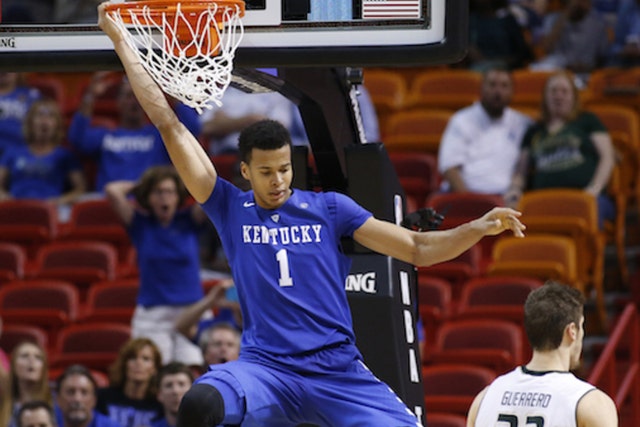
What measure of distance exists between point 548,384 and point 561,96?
5.46 meters

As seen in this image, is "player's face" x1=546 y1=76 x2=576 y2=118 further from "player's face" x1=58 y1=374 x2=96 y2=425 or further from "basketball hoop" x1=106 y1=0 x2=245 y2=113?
"basketball hoop" x1=106 y1=0 x2=245 y2=113

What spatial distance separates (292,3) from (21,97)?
7.02 metres

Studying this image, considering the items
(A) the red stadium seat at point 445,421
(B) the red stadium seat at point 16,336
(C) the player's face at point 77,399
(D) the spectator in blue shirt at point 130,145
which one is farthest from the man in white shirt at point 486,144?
(C) the player's face at point 77,399

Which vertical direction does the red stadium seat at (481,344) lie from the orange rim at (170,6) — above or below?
below

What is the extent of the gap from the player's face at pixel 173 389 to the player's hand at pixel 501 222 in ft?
11.5

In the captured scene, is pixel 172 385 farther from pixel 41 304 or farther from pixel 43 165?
pixel 43 165

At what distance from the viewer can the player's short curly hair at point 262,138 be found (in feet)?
18.8

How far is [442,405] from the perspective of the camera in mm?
8500

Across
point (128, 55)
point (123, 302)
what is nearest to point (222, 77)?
point (128, 55)

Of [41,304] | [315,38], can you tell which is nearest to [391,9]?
[315,38]

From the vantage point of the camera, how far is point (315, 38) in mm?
5812

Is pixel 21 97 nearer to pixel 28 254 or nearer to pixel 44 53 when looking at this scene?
pixel 28 254

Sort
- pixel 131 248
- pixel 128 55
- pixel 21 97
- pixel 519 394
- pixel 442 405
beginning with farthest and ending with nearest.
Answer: pixel 21 97 < pixel 131 248 < pixel 442 405 < pixel 128 55 < pixel 519 394

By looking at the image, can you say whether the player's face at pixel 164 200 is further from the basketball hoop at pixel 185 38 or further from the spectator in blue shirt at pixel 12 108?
the basketball hoop at pixel 185 38
